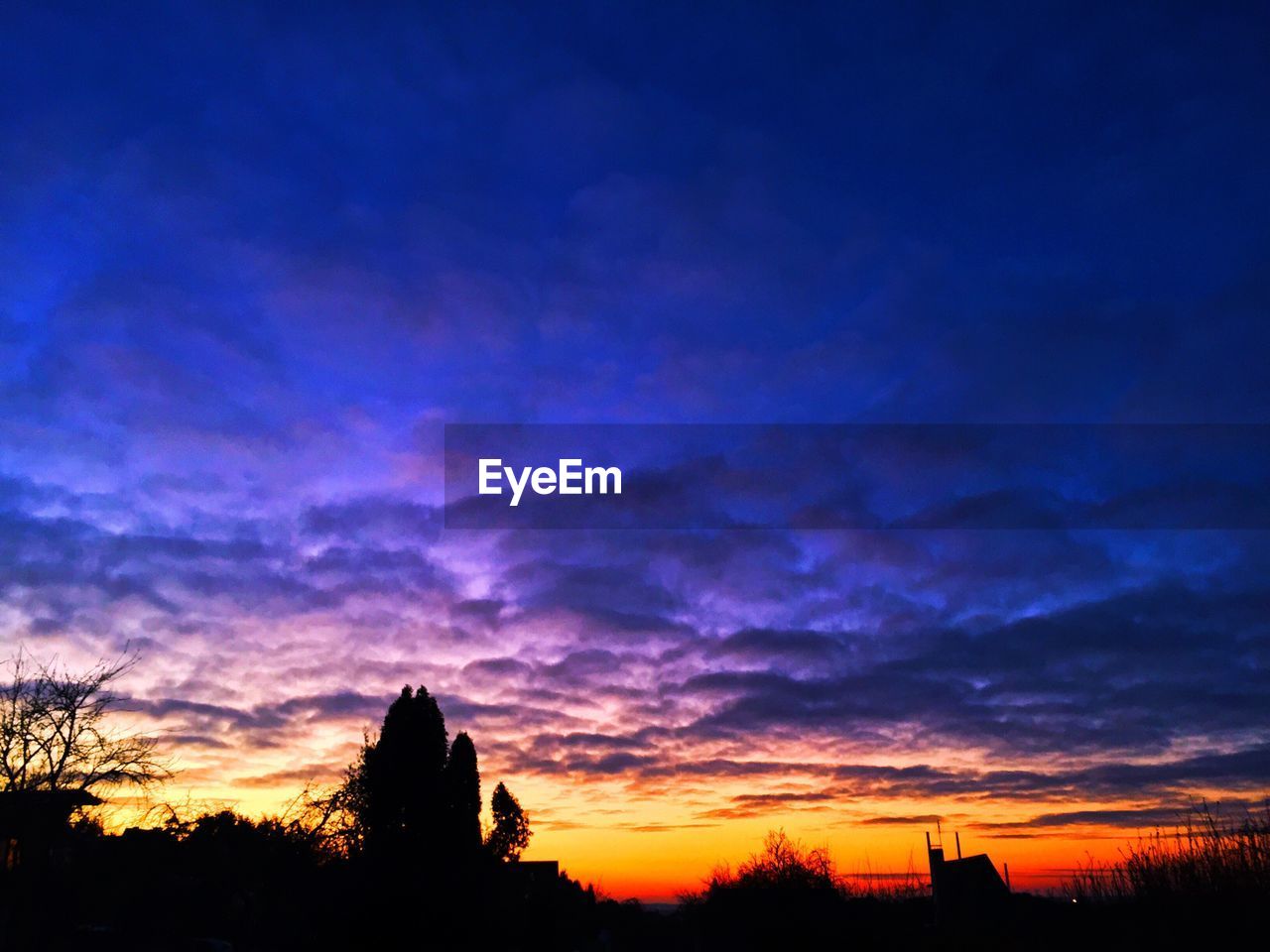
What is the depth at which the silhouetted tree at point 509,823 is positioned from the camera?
73875 mm

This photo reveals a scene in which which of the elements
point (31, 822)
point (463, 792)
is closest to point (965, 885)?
point (463, 792)

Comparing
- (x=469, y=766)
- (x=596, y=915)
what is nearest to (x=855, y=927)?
(x=469, y=766)

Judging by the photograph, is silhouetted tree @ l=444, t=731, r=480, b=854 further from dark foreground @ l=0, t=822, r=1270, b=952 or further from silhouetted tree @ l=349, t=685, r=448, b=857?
dark foreground @ l=0, t=822, r=1270, b=952

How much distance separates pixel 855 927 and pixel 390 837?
72.0 ft

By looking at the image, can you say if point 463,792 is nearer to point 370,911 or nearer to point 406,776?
point 406,776

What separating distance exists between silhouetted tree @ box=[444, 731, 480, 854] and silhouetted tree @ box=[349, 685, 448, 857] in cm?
97

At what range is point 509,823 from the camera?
245 ft

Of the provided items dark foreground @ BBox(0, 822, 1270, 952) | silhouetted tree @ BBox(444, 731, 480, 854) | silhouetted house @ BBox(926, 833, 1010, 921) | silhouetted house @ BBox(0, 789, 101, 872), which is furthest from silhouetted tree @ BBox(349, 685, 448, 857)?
silhouetted house @ BBox(926, 833, 1010, 921)

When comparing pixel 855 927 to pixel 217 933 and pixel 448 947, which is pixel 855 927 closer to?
pixel 448 947

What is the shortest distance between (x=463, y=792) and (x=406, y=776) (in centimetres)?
454

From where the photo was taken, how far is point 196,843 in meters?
35.9

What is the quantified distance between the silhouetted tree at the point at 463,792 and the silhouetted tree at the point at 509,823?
23.6 m

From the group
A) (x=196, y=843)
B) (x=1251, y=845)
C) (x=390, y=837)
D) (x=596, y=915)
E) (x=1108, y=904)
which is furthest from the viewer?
(x=596, y=915)

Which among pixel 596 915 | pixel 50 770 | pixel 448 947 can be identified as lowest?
pixel 596 915
